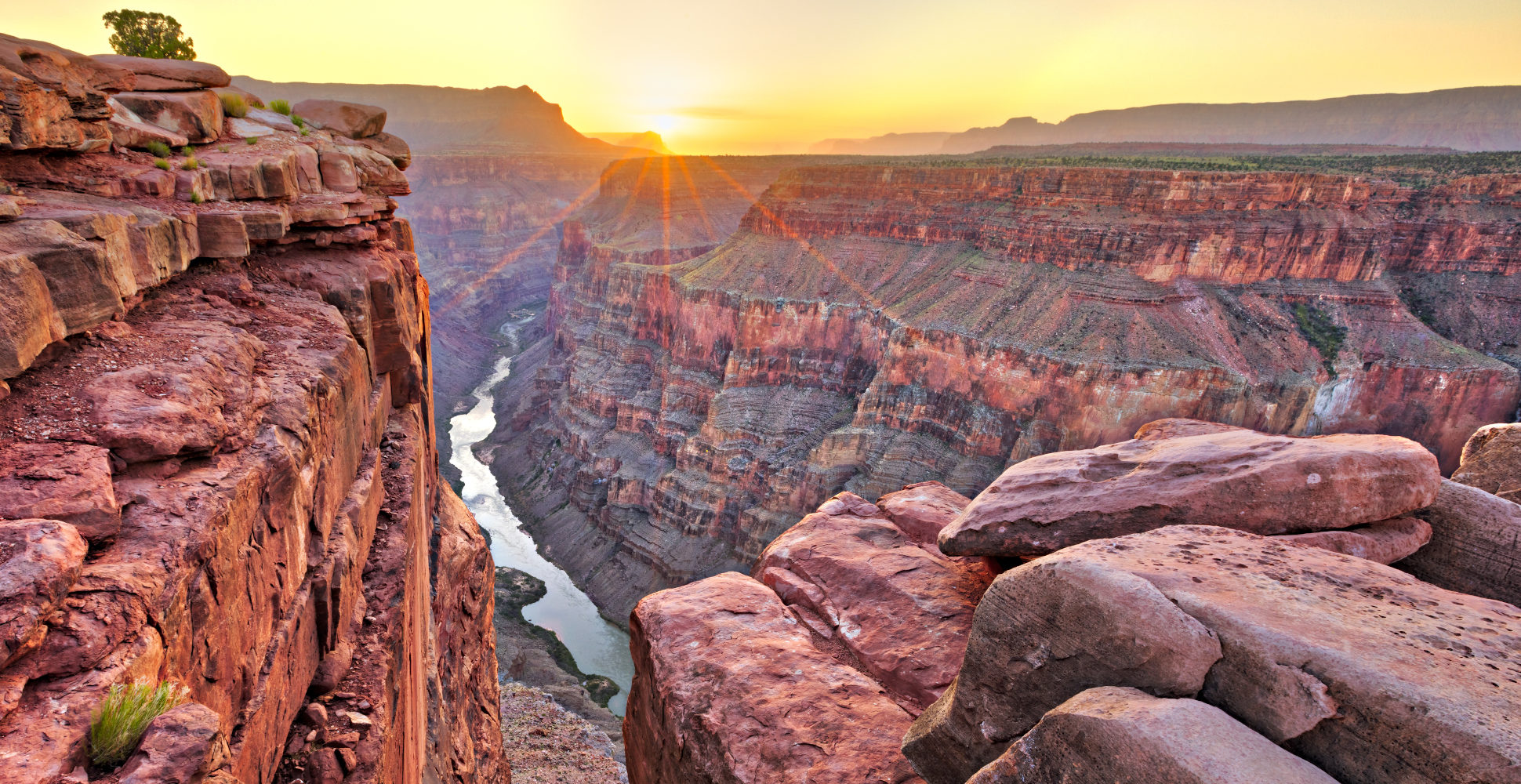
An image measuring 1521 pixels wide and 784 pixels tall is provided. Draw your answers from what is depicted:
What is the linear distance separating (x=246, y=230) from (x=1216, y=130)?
164m

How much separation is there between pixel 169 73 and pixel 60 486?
38.5 feet

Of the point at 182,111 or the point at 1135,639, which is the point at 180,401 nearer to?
the point at 1135,639

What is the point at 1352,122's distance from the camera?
11212 centimetres

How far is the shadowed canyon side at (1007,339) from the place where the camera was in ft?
114

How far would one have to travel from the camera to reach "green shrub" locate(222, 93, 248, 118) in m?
13.8

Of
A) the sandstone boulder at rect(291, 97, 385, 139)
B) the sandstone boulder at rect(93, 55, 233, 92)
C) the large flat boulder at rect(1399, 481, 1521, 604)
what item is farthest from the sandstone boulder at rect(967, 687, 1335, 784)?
the sandstone boulder at rect(291, 97, 385, 139)

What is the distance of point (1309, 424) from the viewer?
1357 inches

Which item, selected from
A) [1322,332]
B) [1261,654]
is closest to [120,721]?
[1261,654]

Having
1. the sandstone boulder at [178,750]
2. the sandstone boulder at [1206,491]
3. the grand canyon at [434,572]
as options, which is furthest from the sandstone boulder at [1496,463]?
the sandstone boulder at [178,750]

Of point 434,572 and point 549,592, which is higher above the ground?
point 434,572

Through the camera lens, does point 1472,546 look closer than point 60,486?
No

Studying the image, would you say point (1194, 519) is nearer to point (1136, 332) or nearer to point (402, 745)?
point (402, 745)

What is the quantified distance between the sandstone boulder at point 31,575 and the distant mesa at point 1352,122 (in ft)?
490

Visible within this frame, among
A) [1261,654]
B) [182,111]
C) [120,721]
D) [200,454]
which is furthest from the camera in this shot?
[182,111]
